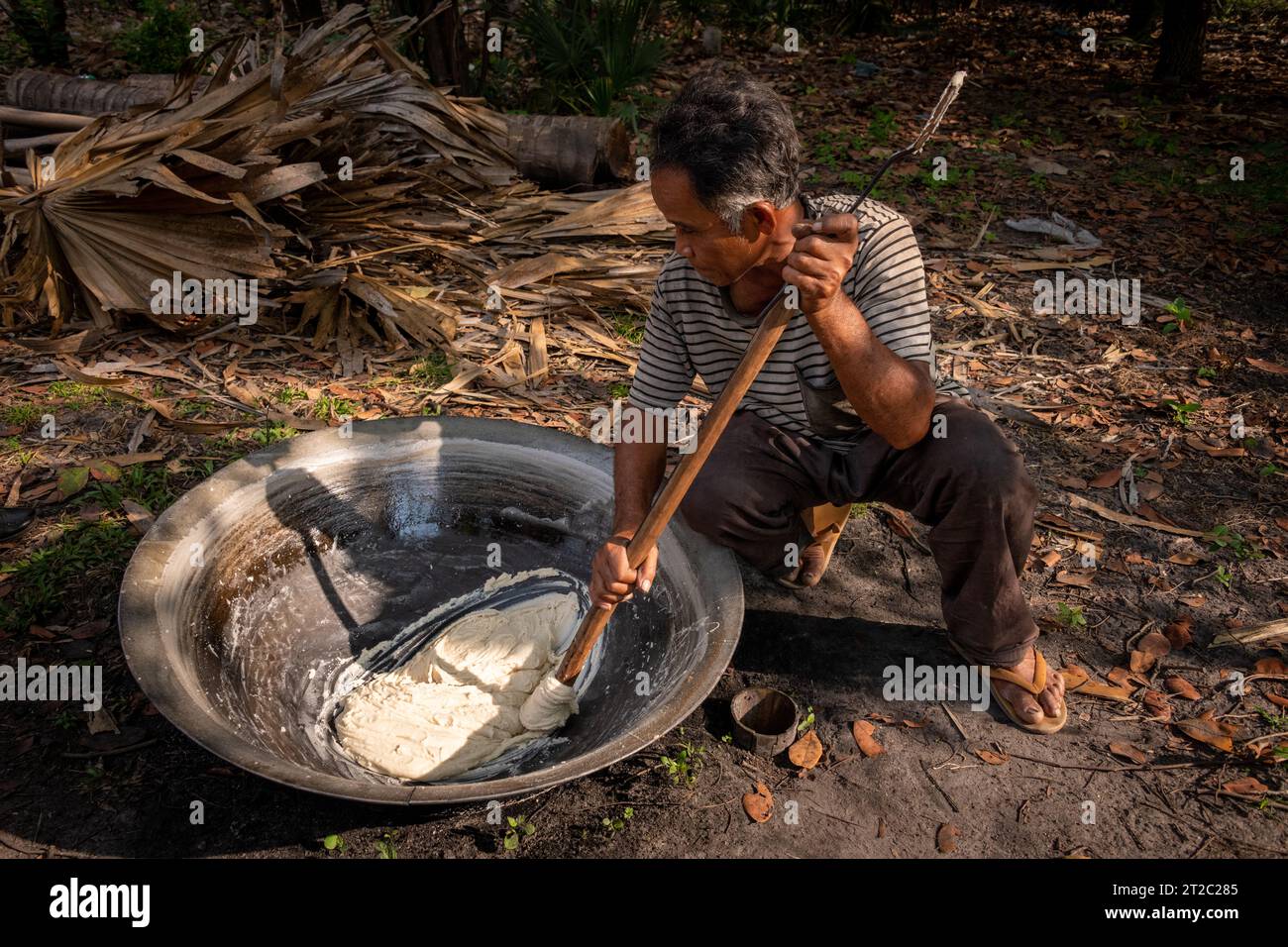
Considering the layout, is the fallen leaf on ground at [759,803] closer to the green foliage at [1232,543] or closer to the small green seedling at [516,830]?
the small green seedling at [516,830]

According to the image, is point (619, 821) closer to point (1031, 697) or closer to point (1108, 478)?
point (1031, 697)

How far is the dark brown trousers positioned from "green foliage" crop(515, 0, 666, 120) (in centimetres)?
446

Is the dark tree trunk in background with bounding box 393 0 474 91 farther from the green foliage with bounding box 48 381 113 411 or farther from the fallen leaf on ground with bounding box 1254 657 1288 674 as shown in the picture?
the fallen leaf on ground with bounding box 1254 657 1288 674

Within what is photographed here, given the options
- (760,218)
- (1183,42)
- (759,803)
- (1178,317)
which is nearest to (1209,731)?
(759,803)

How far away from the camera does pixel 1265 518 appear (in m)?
3.51

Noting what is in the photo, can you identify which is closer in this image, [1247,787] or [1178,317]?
[1247,787]

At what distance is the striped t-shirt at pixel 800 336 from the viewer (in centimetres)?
248

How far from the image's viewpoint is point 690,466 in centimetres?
209

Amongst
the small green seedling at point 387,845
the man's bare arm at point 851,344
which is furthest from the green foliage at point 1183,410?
the small green seedling at point 387,845

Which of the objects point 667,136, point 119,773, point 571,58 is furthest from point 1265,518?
point 571,58

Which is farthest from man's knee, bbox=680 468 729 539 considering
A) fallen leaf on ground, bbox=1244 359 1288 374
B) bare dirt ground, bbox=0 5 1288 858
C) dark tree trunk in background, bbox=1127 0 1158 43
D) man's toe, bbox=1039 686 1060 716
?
dark tree trunk in background, bbox=1127 0 1158 43

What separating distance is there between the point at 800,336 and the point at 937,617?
1.07 meters

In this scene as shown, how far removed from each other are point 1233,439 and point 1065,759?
198 centimetres

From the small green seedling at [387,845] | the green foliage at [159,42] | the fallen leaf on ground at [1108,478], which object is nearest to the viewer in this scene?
the small green seedling at [387,845]
